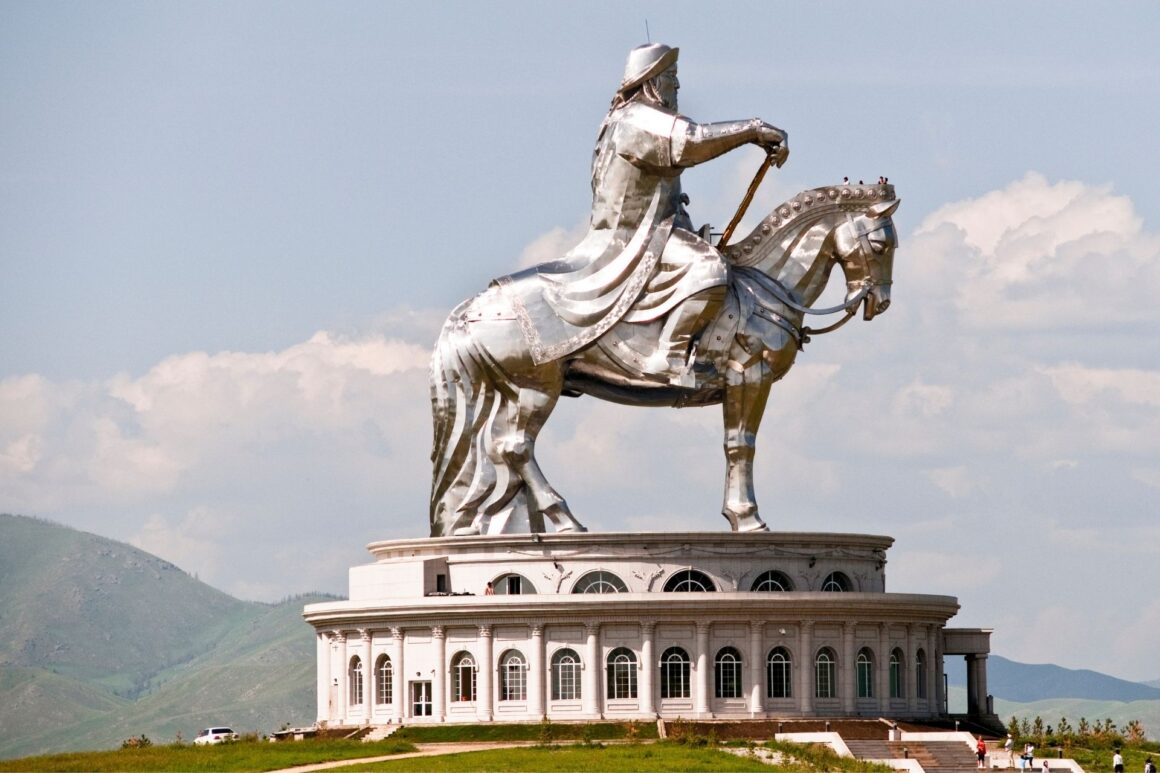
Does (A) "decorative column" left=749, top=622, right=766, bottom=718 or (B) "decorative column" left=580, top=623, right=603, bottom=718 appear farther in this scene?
(A) "decorative column" left=749, top=622, right=766, bottom=718

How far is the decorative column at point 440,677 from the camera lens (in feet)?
246

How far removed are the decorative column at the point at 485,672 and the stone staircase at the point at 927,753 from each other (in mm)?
9994

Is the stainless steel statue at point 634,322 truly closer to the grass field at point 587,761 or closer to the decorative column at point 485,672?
the decorative column at point 485,672

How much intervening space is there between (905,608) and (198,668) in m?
119

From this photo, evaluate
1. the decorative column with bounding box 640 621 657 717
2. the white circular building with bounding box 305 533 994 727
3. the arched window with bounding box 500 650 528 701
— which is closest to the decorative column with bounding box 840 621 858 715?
the white circular building with bounding box 305 533 994 727

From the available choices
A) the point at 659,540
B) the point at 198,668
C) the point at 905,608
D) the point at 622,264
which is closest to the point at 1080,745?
the point at 905,608

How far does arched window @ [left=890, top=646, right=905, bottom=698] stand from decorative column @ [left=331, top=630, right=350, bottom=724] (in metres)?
15.2

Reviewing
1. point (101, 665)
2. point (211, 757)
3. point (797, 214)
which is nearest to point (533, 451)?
point (797, 214)

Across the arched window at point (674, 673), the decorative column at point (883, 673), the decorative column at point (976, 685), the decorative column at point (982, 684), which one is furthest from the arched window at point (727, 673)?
the decorative column at point (982, 684)

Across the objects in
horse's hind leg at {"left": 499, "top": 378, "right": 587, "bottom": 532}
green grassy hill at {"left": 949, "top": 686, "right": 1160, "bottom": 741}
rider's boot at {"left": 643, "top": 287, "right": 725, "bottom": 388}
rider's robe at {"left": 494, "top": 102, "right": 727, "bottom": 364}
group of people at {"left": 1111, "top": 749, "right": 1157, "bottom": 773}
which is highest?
rider's robe at {"left": 494, "top": 102, "right": 727, "bottom": 364}

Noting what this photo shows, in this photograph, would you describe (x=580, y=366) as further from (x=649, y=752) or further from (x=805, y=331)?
(x=649, y=752)

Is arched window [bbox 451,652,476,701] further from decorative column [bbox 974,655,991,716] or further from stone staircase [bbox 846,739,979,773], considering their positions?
decorative column [bbox 974,655,991,716]

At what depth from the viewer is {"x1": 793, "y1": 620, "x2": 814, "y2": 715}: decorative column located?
74.9m

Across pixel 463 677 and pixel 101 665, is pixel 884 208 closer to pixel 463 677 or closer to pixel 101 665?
pixel 463 677
